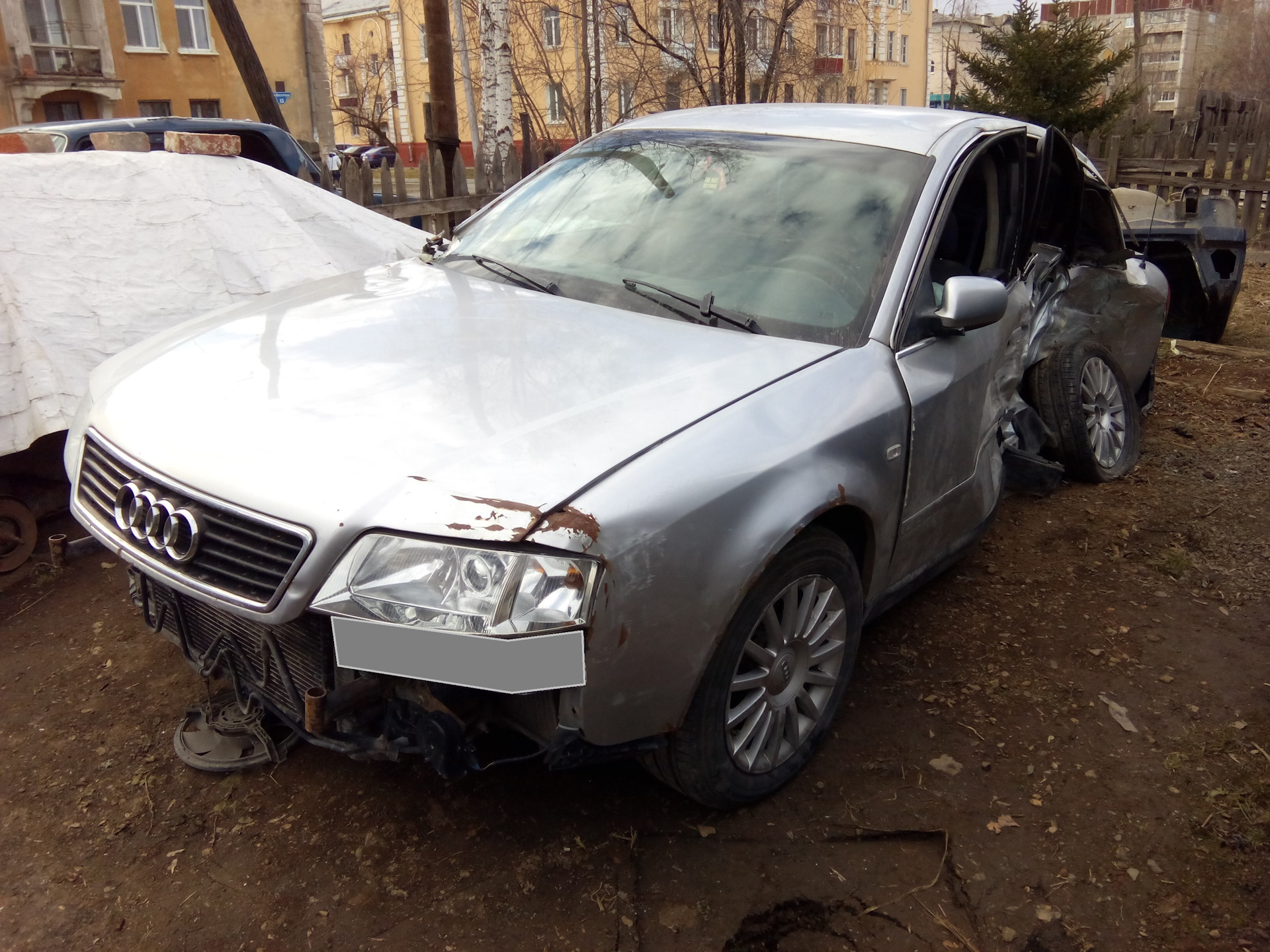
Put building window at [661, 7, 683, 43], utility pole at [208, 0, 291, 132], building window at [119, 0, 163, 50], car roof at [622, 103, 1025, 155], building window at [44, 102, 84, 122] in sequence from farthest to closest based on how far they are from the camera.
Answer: building window at [119, 0, 163, 50] → building window at [44, 102, 84, 122] → building window at [661, 7, 683, 43] → utility pole at [208, 0, 291, 132] → car roof at [622, 103, 1025, 155]

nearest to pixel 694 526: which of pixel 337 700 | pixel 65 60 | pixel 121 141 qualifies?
pixel 337 700

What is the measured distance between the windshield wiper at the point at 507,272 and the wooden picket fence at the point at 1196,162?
11273 mm

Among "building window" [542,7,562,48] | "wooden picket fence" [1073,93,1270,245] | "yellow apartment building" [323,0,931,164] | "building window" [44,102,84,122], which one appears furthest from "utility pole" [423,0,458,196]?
"building window" [44,102,84,122]

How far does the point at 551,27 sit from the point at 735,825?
32229 millimetres

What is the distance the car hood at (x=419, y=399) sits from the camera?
203 cm

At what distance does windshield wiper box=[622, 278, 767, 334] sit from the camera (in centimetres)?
282

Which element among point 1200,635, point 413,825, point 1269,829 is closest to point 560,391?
point 413,825

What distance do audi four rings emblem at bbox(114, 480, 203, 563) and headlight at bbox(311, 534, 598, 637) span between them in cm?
37

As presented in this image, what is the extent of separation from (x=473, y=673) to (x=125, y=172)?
390cm

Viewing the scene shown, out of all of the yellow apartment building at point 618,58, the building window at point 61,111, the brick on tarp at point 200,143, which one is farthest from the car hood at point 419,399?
the building window at point 61,111

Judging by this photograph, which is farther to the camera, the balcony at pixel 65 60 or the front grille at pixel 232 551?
the balcony at pixel 65 60

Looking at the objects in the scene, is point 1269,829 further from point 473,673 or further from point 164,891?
point 164,891

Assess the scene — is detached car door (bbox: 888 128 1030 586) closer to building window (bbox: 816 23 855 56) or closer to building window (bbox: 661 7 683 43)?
building window (bbox: 661 7 683 43)

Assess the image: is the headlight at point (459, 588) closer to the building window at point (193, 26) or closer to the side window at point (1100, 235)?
the side window at point (1100, 235)
